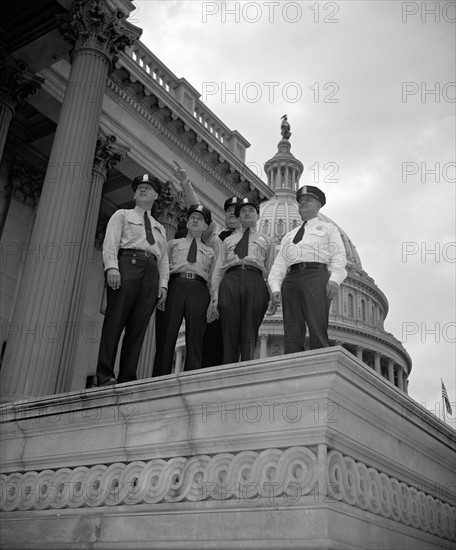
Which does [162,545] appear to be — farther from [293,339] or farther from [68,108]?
[68,108]

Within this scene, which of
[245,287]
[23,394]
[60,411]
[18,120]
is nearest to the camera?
[60,411]

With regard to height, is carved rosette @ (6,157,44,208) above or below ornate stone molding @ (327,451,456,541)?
above

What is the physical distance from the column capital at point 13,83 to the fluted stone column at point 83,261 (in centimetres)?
274

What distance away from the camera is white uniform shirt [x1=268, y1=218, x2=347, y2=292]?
6.43 m

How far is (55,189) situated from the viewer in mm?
10953

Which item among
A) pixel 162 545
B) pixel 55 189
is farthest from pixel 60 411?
pixel 55 189

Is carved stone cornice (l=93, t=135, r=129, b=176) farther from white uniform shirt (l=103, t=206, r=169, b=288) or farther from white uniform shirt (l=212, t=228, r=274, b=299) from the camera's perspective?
white uniform shirt (l=212, t=228, r=274, b=299)

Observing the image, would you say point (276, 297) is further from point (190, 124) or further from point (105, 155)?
point (190, 124)

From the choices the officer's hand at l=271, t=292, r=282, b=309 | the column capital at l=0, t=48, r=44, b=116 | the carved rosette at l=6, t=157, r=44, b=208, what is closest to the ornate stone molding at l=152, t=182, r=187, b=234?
the carved rosette at l=6, t=157, r=44, b=208

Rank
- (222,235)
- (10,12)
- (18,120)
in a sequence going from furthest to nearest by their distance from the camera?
(18,120) < (10,12) < (222,235)

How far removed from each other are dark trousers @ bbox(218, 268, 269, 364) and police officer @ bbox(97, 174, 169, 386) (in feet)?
2.42

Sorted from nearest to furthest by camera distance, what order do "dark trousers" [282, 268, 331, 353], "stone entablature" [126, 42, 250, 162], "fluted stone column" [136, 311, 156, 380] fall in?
"dark trousers" [282, 268, 331, 353] < "fluted stone column" [136, 311, 156, 380] < "stone entablature" [126, 42, 250, 162]

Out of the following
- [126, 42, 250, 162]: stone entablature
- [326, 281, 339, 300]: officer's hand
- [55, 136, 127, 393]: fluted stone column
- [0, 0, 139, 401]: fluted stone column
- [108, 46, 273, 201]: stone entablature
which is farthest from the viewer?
[126, 42, 250, 162]: stone entablature

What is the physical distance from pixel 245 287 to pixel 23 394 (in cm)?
450
